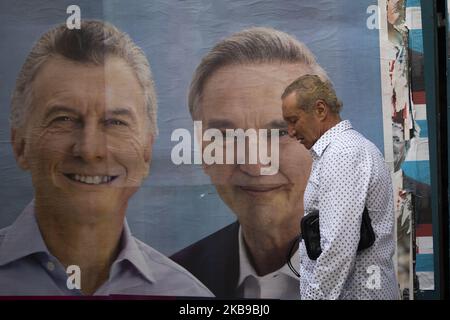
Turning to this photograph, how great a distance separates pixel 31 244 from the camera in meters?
5.45

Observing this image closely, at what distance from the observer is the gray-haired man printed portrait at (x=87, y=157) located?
17.5ft

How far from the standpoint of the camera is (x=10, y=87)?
5.39 m

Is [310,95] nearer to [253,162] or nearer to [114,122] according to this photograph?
[253,162]

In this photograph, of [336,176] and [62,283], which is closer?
[336,176]

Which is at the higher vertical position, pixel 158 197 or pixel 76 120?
pixel 76 120

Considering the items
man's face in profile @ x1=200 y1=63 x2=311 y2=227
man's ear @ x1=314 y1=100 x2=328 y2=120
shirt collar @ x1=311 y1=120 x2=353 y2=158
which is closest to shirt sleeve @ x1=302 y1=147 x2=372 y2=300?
shirt collar @ x1=311 y1=120 x2=353 y2=158

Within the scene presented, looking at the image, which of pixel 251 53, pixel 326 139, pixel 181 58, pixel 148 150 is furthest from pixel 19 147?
pixel 326 139

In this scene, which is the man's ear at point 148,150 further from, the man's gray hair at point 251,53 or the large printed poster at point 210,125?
the man's gray hair at point 251,53

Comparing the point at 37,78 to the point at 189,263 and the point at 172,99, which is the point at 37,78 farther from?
the point at 189,263

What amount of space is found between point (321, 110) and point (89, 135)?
1.83 m

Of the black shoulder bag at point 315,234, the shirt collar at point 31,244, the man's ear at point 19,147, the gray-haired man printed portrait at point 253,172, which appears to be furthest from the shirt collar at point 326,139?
the man's ear at point 19,147

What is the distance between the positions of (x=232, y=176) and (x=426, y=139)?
51.0 inches
